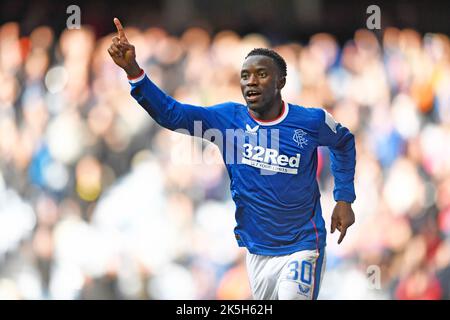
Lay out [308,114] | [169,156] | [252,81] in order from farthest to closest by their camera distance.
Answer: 1. [169,156]
2. [308,114]
3. [252,81]

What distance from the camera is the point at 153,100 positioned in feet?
18.5

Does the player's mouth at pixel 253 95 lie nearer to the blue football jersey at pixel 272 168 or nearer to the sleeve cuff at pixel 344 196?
the blue football jersey at pixel 272 168

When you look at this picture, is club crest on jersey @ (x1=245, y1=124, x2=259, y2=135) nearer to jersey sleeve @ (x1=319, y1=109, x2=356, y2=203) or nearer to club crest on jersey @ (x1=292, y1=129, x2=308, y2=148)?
club crest on jersey @ (x1=292, y1=129, x2=308, y2=148)

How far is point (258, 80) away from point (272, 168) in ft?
1.75

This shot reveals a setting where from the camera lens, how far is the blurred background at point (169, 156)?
1145 cm

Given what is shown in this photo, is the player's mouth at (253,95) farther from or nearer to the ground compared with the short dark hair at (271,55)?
nearer to the ground

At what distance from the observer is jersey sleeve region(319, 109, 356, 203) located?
19.7 feet

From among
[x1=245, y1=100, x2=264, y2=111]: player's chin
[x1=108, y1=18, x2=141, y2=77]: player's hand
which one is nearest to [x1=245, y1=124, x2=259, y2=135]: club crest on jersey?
[x1=245, y1=100, x2=264, y2=111]: player's chin

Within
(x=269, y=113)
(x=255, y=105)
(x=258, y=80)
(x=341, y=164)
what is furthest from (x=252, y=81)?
(x=341, y=164)

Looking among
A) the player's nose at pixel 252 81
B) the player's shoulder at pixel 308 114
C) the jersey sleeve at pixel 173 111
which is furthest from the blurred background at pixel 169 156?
the player's nose at pixel 252 81

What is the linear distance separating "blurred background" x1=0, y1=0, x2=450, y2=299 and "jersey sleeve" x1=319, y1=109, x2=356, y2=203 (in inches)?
192

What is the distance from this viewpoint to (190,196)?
458 inches

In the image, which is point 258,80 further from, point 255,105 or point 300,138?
point 300,138

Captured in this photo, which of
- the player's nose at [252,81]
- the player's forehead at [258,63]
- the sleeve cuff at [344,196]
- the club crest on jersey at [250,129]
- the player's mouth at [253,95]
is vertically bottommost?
the sleeve cuff at [344,196]
